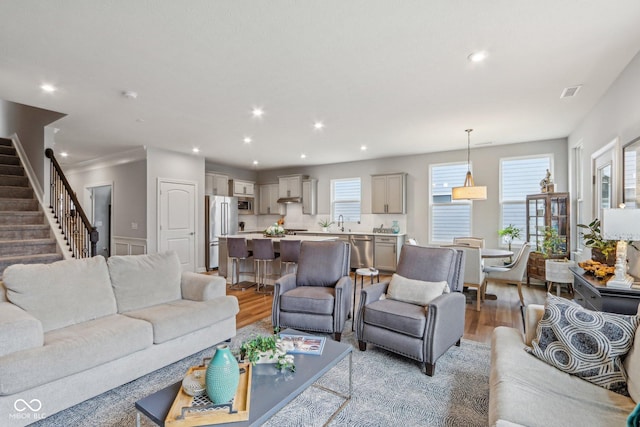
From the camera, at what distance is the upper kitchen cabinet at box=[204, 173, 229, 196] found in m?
7.68

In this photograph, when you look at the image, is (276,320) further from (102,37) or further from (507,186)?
(507,186)

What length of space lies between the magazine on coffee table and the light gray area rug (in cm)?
41

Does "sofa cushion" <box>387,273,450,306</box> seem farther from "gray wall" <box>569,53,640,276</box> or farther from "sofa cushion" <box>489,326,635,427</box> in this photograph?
"gray wall" <box>569,53,640,276</box>

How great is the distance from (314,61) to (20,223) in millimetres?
4807

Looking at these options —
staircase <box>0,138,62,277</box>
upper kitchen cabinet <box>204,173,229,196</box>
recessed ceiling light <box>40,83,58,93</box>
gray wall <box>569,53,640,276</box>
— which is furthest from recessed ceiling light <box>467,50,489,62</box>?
upper kitchen cabinet <box>204,173,229,196</box>

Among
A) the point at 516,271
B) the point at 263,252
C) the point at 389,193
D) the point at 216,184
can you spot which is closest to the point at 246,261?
the point at 263,252

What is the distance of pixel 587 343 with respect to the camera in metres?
1.72

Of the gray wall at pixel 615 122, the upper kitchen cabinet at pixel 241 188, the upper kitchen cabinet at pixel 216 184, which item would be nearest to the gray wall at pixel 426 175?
the upper kitchen cabinet at pixel 241 188

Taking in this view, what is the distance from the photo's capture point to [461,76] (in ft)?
10.1

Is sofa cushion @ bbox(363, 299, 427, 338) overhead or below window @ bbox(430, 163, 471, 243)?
below

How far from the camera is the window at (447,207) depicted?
6.61m

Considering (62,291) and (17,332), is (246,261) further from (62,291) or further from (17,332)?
(17,332)

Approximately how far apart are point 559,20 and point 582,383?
7.67ft

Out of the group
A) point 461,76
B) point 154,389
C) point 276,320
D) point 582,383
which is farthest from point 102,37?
point 582,383
